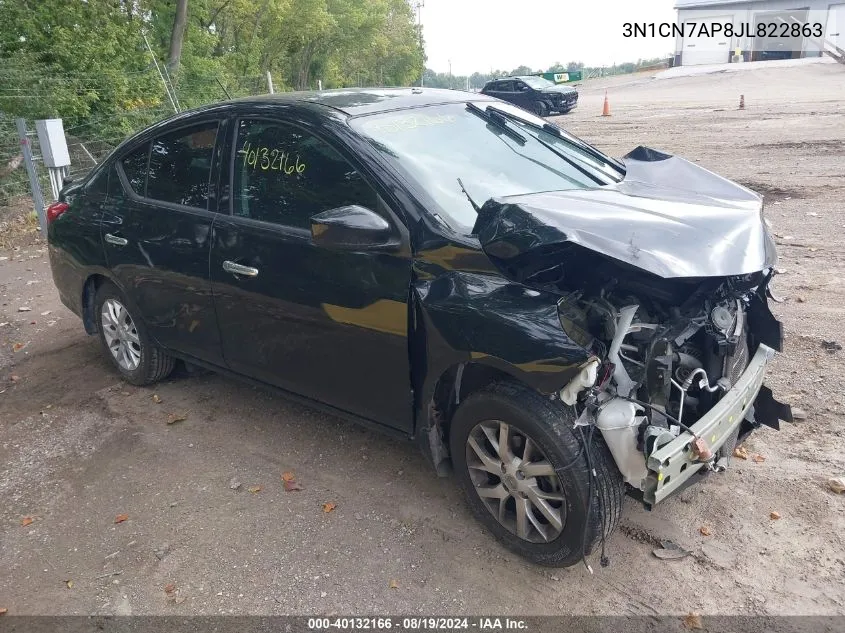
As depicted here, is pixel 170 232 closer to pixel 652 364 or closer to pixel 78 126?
pixel 652 364

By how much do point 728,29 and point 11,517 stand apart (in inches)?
2269

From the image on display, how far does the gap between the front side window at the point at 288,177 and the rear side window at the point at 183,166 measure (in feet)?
0.89

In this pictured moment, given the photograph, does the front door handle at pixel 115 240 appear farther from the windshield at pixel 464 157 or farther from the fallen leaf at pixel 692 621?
the fallen leaf at pixel 692 621

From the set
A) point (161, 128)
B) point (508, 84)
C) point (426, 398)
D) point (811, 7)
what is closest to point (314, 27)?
point (508, 84)

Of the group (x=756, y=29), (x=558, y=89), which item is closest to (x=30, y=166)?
(x=558, y=89)

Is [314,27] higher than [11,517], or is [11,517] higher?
[314,27]

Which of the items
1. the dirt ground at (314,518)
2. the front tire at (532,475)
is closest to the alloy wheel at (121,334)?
the dirt ground at (314,518)

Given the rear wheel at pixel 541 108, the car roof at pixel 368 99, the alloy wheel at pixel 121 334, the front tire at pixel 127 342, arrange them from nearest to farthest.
Result: the car roof at pixel 368 99
the front tire at pixel 127 342
the alloy wheel at pixel 121 334
the rear wheel at pixel 541 108

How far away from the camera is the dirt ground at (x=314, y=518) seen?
2916mm

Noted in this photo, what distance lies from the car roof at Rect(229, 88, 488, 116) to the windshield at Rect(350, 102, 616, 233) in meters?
0.07

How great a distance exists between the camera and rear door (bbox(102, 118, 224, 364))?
3967 mm

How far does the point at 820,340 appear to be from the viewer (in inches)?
193

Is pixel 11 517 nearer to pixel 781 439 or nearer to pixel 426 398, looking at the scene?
pixel 426 398

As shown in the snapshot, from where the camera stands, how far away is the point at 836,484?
341 centimetres
